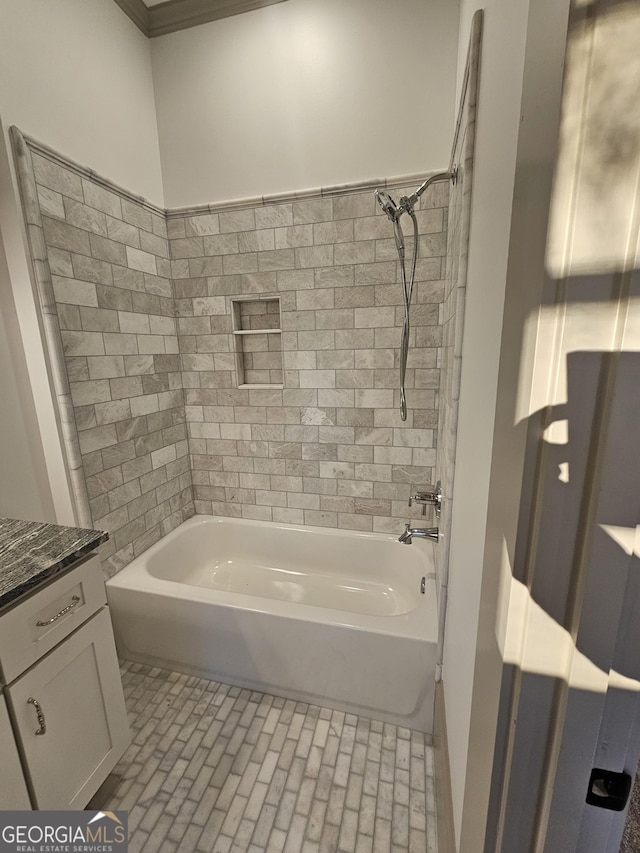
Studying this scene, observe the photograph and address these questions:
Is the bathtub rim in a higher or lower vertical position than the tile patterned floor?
higher

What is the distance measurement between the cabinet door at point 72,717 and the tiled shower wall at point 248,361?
0.73 m

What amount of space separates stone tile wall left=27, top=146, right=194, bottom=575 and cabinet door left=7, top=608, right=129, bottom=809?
737 millimetres

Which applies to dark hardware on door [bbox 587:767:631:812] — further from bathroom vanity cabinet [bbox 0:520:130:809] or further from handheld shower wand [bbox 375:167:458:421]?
handheld shower wand [bbox 375:167:458:421]

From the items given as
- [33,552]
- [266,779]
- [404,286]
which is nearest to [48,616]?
[33,552]

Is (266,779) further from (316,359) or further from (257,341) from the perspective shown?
(257,341)

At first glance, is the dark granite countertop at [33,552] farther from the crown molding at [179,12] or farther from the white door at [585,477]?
the crown molding at [179,12]

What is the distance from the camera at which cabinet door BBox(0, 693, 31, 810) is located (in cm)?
85

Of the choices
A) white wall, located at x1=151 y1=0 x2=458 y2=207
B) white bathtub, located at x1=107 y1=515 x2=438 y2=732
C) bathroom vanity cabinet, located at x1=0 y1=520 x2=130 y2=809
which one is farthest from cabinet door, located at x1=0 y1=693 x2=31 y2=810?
white wall, located at x1=151 y1=0 x2=458 y2=207

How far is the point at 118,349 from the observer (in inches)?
72.8

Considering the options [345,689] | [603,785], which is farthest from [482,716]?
[345,689]

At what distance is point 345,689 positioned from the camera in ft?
4.98

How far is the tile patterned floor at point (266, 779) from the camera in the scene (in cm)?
115

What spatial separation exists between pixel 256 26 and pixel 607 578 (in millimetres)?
2758

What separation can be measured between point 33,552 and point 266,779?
1.18 meters
